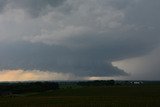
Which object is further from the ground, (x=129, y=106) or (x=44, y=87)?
(x=44, y=87)

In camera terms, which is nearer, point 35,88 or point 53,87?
point 35,88

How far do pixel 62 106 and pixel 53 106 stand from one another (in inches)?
59.3

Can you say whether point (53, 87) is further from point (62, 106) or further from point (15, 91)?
point (62, 106)

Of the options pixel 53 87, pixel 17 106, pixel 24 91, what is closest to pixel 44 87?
pixel 53 87

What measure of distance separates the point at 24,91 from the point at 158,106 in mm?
92413

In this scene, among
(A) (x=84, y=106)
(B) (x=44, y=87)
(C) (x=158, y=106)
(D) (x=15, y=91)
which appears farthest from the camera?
(B) (x=44, y=87)

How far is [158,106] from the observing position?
5659 cm

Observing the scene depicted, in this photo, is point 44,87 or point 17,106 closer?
point 17,106

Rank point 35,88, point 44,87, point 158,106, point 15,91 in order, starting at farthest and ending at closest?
point 44,87
point 35,88
point 15,91
point 158,106

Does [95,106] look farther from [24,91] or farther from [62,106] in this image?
[24,91]

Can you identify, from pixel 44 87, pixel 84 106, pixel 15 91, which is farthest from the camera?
pixel 44 87

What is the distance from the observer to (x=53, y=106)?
2442 inches

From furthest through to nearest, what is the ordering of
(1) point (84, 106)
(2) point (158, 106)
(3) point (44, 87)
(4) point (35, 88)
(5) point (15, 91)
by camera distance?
(3) point (44, 87)
(4) point (35, 88)
(5) point (15, 91)
(1) point (84, 106)
(2) point (158, 106)

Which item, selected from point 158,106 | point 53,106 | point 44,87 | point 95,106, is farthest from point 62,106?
point 44,87
